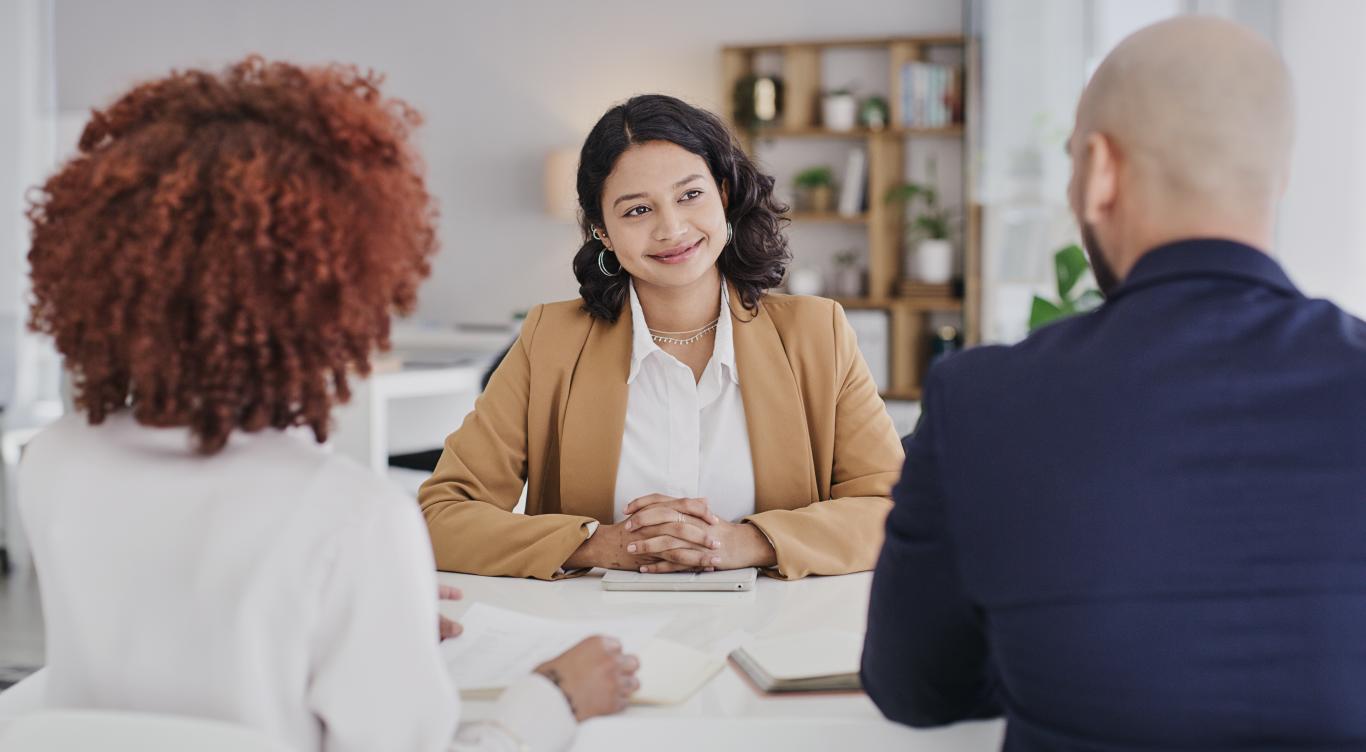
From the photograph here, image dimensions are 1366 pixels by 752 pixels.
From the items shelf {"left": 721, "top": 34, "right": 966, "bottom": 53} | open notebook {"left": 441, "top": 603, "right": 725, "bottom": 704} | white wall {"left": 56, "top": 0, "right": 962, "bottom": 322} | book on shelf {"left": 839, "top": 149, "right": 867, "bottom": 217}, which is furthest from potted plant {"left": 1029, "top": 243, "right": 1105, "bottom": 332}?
white wall {"left": 56, "top": 0, "right": 962, "bottom": 322}

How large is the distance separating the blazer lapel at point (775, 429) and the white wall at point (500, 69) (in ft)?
14.6

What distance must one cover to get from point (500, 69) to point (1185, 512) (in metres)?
6.20

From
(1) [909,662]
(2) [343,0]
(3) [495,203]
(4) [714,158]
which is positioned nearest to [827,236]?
(3) [495,203]

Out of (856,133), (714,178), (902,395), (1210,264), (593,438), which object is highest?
(856,133)

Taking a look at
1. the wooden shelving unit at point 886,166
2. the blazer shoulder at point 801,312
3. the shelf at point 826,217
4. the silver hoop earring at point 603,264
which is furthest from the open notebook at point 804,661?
the shelf at point 826,217

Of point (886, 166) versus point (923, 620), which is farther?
point (886, 166)

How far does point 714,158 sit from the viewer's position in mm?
2012

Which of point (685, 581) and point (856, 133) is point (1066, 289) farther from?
point (685, 581)

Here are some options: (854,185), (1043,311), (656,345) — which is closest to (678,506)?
(656,345)

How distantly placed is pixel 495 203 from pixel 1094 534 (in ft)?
19.9

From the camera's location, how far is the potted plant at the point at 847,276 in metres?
6.07

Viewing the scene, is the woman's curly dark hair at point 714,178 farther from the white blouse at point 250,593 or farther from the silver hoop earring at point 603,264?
the white blouse at point 250,593

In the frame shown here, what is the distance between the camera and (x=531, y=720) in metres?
1.06

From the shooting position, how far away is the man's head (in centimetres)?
93
